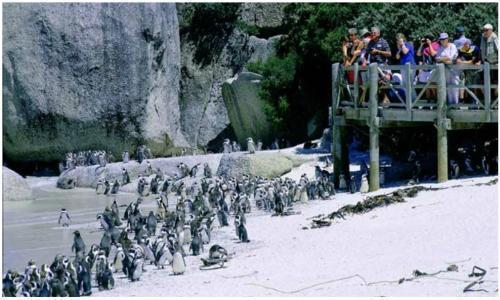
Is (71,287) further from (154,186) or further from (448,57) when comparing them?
(154,186)

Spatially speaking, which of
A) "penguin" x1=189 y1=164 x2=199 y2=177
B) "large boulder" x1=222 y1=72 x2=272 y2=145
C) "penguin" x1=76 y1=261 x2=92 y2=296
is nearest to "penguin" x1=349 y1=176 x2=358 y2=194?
"penguin" x1=76 y1=261 x2=92 y2=296

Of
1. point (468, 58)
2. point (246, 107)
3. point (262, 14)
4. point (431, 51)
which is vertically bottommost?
point (246, 107)

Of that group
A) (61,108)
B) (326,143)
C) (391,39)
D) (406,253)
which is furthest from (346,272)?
(61,108)

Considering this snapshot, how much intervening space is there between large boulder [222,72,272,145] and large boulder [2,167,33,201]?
24.8 ft

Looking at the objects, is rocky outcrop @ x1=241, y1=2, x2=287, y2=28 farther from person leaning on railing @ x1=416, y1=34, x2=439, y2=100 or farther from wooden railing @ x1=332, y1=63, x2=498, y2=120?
person leaning on railing @ x1=416, y1=34, x2=439, y2=100

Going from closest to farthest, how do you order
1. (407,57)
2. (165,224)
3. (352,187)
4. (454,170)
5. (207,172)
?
(165,224)
(407,57)
(454,170)
(352,187)
(207,172)

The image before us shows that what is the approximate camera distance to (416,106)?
2139 centimetres

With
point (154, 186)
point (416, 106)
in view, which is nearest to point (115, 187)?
point (154, 186)

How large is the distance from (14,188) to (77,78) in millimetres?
6329

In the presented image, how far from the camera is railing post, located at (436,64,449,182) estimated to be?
67.6ft

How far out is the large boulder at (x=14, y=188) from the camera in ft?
93.9

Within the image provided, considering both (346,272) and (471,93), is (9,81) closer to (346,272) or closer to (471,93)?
(471,93)

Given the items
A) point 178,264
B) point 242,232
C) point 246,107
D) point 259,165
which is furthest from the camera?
point 246,107

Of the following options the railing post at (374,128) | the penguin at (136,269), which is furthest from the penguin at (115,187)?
the penguin at (136,269)
